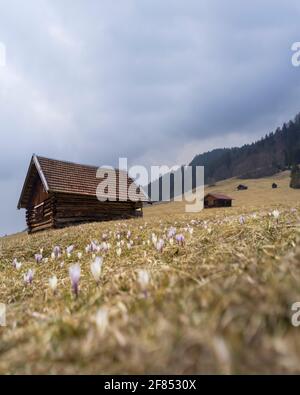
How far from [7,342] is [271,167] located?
158 metres

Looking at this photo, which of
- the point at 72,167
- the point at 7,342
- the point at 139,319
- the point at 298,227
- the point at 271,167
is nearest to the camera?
the point at 139,319

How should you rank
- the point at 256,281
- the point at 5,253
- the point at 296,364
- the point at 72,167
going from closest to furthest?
the point at 296,364 → the point at 256,281 → the point at 5,253 → the point at 72,167

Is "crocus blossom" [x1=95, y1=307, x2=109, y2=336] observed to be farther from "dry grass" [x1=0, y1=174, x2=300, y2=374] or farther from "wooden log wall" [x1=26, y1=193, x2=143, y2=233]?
"wooden log wall" [x1=26, y1=193, x2=143, y2=233]

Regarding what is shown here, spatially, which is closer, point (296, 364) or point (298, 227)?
point (296, 364)

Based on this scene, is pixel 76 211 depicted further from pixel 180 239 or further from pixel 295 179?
pixel 295 179

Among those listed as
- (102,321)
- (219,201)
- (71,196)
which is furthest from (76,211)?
(219,201)

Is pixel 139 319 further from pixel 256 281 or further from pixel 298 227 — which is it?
pixel 298 227

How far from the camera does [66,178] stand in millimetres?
26109

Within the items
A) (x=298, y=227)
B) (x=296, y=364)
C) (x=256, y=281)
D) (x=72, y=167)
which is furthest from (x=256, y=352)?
(x=72, y=167)

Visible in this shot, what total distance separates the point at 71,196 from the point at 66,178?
228 centimetres

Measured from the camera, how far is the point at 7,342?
1.82m

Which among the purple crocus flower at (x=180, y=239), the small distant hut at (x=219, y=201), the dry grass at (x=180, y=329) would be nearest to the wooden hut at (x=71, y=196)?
the purple crocus flower at (x=180, y=239)

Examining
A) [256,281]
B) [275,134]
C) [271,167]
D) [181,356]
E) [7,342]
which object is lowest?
[7,342]

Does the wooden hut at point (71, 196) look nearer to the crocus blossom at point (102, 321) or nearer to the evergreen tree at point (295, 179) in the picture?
the crocus blossom at point (102, 321)
